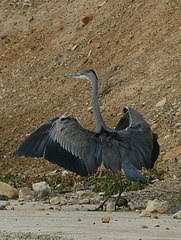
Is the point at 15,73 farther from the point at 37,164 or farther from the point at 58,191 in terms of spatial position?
the point at 58,191

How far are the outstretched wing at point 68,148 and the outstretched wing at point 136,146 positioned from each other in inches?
17.2

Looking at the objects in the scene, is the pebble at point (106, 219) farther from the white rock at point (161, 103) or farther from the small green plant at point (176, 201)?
the white rock at point (161, 103)

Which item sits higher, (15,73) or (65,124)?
(65,124)

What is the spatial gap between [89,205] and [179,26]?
364 inches

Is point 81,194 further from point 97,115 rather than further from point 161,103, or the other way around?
point 161,103

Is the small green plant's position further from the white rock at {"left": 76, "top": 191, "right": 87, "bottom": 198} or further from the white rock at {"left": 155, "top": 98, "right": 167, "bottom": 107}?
the white rock at {"left": 155, "top": 98, "right": 167, "bottom": 107}

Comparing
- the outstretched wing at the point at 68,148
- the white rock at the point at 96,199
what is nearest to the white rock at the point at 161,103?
the white rock at the point at 96,199

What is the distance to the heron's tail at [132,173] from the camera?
14.4 metres

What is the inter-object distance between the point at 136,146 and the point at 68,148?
1085 mm

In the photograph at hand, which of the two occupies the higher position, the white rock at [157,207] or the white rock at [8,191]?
the white rock at [8,191]

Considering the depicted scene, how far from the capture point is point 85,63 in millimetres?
26031

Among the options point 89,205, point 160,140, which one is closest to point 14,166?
point 160,140

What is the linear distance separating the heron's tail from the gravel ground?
0.51 m

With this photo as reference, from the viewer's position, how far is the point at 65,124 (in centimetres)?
1494
